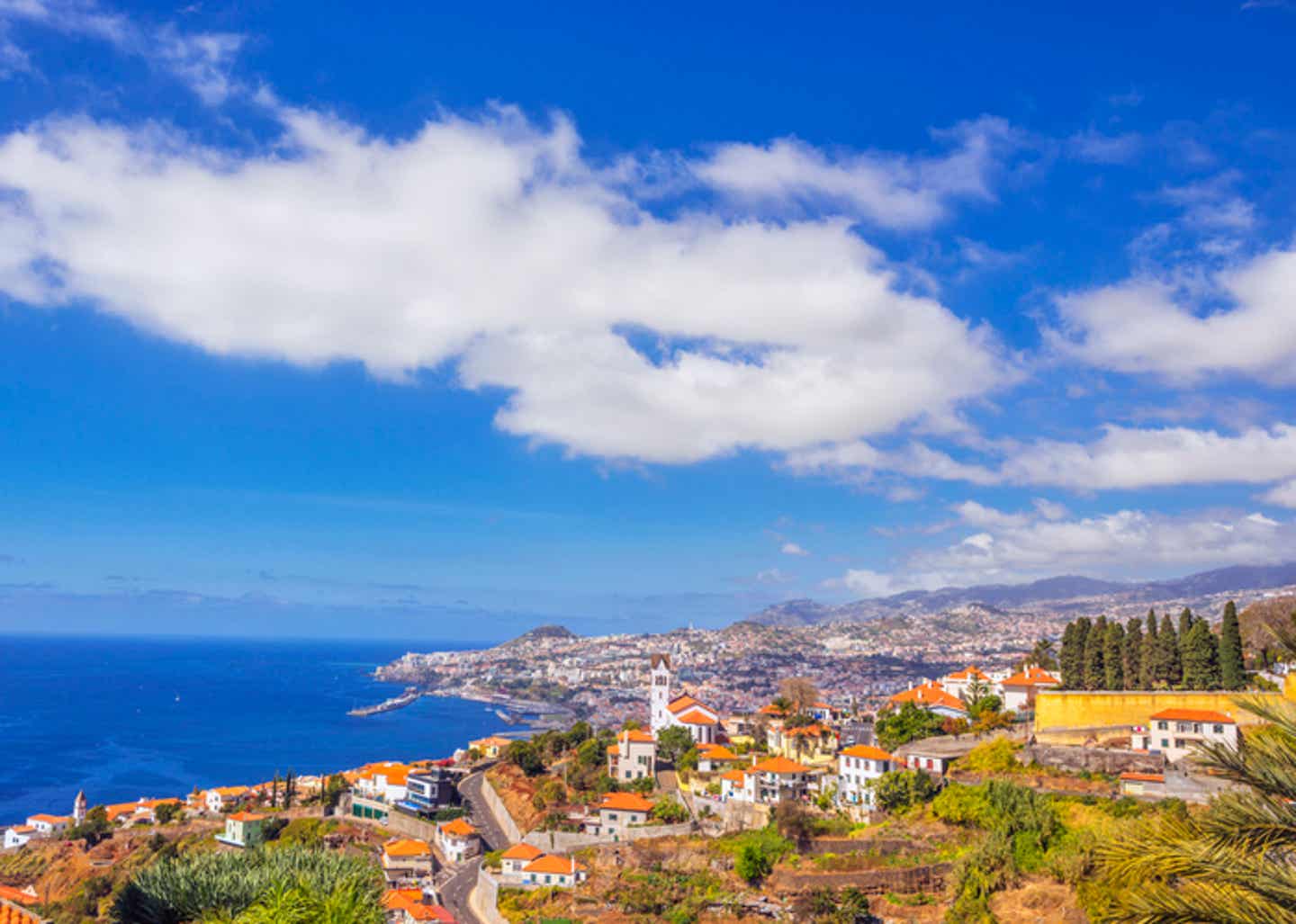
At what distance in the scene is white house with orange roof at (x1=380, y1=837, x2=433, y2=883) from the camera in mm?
41406

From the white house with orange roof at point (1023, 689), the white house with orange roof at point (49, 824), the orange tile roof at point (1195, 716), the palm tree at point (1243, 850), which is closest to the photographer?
the palm tree at point (1243, 850)

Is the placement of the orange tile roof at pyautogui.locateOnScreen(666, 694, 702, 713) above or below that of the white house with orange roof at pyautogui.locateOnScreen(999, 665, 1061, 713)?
below

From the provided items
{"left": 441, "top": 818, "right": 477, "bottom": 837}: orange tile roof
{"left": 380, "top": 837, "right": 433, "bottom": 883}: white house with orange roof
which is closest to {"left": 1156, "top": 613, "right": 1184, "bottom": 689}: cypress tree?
{"left": 441, "top": 818, "right": 477, "bottom": 837}: orange tile roof

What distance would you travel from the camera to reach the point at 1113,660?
40.8 m

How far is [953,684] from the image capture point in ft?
171

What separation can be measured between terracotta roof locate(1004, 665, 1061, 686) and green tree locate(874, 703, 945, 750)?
512 cm

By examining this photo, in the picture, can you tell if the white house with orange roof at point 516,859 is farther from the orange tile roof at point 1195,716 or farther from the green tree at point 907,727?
the orange tile roof at point 1195,716

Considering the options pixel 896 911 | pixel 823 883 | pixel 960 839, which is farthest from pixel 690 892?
pixel 960 839

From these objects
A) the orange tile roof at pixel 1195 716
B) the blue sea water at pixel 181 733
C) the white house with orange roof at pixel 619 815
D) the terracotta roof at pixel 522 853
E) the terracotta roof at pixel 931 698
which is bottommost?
the blue sea water at pixel 181 733

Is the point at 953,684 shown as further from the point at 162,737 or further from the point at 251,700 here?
the point at 251,700

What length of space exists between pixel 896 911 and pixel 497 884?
51.4 feet

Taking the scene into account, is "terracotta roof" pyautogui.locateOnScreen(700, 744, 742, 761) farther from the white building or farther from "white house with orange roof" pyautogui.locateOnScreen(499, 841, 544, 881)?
the white building

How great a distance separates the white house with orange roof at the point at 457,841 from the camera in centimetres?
4428

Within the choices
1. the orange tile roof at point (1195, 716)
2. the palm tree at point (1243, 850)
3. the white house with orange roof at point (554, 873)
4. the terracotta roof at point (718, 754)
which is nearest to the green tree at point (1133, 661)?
the orange tile roof at point (1195, 716)
